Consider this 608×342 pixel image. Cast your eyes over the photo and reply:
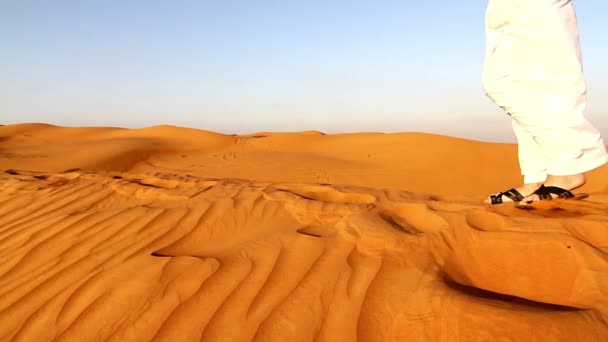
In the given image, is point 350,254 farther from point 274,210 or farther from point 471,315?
point 274,210

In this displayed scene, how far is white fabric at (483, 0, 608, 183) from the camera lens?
228 centimetres

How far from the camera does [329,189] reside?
3100 millimetres

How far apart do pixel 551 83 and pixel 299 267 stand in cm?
167

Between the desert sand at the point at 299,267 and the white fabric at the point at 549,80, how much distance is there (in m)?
0.29

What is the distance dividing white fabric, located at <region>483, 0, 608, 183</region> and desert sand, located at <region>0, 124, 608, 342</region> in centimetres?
29

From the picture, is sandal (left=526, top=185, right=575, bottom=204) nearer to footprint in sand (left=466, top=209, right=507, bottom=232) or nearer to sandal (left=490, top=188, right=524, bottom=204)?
sandal (left=490, top=188, right=524, bottom=204)

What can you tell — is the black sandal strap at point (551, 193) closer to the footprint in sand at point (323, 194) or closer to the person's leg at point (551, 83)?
the person's leg at point (551, 83)

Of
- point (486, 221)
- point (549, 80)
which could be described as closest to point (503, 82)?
point (549, 80)

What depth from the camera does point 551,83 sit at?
7.60 feet

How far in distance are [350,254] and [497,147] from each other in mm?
9047

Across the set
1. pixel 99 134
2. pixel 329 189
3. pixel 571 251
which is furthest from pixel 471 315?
pixel 99 134

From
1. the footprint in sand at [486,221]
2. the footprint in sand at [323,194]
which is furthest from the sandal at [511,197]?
the footprint in sand at [323,194]

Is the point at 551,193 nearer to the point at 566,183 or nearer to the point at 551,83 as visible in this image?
the point at 566,183

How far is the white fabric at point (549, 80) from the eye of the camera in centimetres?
228
